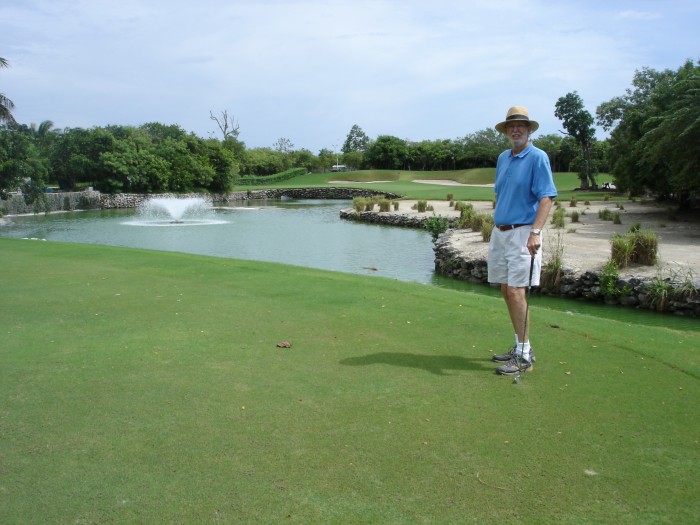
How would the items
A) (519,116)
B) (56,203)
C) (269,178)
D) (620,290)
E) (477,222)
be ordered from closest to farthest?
(519,116) < (620,290) < (477,222) < (56,203) < (269,178)

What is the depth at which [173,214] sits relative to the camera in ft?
133

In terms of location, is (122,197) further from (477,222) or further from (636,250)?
(636,250)

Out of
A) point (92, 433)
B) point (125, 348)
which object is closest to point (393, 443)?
point (92, 433)

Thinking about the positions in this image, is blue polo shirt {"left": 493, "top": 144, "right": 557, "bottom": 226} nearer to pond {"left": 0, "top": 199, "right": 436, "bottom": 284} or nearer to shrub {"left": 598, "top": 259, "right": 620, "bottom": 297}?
shrub {"left": 598, "top": 259, "right": 620, "bottom": 297}

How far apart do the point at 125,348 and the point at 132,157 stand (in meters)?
58.9

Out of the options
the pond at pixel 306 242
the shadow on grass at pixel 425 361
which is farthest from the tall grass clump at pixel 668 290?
the shadow on grass at pixel 425 361

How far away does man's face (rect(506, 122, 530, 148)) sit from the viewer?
5184mm

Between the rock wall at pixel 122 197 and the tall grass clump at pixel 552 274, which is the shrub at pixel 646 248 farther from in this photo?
the rock wall at pixel 122 197

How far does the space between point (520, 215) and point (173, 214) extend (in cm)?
3790

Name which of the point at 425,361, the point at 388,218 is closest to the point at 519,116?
the point at 425,361

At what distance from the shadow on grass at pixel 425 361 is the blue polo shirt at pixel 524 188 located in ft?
3.95

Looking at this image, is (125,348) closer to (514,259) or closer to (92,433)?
(92,433)

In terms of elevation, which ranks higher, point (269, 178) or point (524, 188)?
point (269, 178)

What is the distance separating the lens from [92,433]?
380 centimetres
